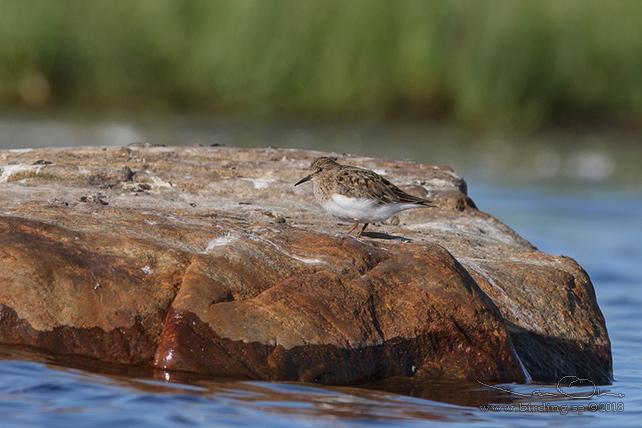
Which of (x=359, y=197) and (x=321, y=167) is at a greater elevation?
(x=321, y=167)

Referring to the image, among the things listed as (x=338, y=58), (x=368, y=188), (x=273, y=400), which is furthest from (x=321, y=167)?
(x=338, y=58)

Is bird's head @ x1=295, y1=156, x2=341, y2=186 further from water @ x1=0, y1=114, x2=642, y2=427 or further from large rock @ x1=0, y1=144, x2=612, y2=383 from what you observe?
water @ x1=0, y1=114, x2=642, y2=427

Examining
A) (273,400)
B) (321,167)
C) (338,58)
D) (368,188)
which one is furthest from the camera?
(338,58)

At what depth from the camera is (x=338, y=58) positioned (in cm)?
2023

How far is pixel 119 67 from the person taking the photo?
20797 millimetres

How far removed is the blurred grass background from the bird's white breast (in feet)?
44.0

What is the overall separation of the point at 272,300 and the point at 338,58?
49.6 feet

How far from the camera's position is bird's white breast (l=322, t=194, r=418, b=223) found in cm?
662

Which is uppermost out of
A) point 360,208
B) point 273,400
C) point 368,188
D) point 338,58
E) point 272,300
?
point 338,58

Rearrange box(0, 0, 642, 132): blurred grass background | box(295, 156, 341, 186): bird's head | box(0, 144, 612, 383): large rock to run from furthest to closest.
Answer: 1. box(0, 0, 642, 132): blurred grass background
2. box(295, 156, 341, 186): bird's head
3. box(0, 144, 612, 383): large rock

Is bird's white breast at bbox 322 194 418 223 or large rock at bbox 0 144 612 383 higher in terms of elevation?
bird's white breast at bbox 322 194 418 223

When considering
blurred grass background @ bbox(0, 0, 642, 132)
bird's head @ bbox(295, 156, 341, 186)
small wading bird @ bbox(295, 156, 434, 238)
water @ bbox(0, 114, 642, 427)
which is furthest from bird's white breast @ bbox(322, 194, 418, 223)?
blurred grass background @ bbox(0, 0, 642, 132)

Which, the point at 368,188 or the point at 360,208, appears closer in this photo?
the point at 360,208

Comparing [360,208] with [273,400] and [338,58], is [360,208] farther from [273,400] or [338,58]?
[338,58]
